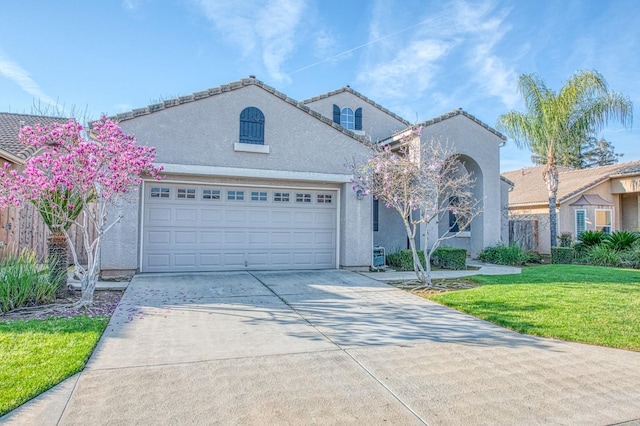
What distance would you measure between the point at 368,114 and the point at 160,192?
398 inches

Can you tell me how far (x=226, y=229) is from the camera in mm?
A: 11562

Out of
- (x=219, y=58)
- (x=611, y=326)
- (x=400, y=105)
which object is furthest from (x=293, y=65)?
(x=611, y=326)

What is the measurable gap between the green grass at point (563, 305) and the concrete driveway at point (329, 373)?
49cm

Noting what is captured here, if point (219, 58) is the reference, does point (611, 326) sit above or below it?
below

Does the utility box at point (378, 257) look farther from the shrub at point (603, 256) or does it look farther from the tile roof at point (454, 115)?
the shrub at point (603, 256)

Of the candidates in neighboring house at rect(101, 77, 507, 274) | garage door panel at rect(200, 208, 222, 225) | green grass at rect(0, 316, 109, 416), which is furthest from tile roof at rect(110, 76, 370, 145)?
green grass at rect(0, 316, 109, 416)

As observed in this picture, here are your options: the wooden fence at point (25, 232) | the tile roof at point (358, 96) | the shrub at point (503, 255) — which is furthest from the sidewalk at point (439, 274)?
the wooden fence at point (25, 232)

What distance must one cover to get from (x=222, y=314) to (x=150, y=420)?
11.5ft

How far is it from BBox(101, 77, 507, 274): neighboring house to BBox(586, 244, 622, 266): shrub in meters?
10.2

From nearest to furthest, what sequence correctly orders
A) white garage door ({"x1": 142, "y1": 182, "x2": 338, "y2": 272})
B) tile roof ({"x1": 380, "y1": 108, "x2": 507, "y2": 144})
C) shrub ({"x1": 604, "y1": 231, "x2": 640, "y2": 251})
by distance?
white garage door ({"x1": 142, "y1": 182, "x2": 338, "y2": 272}) → tile roof ({"x1": 380, "y1": 108, "x2": 507, "y2": 144}) → shrub ({"x1": 604, "y1": 231, "x2": 640, "y2": 251})

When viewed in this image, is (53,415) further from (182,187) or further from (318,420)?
(182,187)

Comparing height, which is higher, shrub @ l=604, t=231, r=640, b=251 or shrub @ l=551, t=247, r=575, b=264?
shrub @ l=604, t=231, r=640, b=251

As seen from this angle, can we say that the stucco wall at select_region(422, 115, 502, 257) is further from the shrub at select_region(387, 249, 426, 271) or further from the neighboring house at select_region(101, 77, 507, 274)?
the neighboring house at select_region(101, 77, 507, 274)

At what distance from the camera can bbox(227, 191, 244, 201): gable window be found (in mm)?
11630
